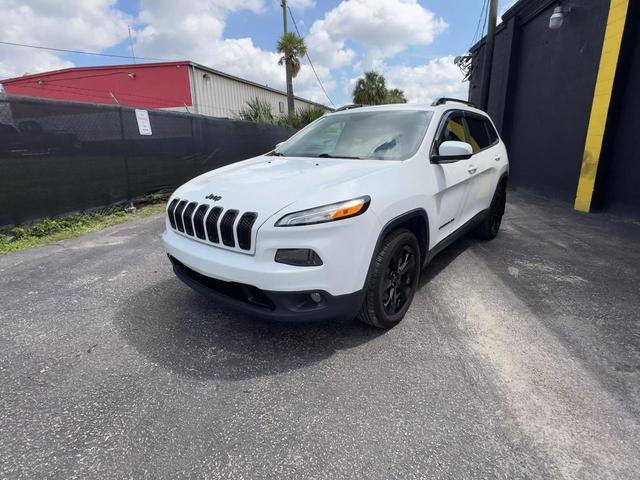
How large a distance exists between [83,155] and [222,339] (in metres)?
5.35

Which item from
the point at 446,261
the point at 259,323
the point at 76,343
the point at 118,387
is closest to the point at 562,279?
the point at 446,261

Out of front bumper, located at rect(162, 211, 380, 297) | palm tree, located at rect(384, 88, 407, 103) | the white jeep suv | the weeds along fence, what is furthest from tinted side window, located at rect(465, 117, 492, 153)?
palm tree, located at rect(384, 88, 407, 103)

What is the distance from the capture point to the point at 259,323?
2.90 meters

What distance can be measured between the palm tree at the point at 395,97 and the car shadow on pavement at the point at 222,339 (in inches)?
1298

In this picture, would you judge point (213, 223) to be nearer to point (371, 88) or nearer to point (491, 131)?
point (491, 131)

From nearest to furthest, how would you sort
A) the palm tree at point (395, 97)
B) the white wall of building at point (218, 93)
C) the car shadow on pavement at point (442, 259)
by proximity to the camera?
the car shadow on pavement at point (442, 259) → the white wall of building at point (218, 93) → the palm tree at point (395, 97)

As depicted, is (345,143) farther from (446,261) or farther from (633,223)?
(633,223)

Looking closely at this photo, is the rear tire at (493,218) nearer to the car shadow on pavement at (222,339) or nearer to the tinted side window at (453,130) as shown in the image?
the tinted side window at (453,130)

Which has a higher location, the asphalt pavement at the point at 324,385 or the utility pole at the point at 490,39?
the utility pole at the point at 490,39

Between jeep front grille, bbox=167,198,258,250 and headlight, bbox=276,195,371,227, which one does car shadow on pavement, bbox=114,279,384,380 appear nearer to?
jeep front grille, bbox=167,198,258,250

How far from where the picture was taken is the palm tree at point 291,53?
22.2m

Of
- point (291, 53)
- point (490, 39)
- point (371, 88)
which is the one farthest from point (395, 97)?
point (490, 39)

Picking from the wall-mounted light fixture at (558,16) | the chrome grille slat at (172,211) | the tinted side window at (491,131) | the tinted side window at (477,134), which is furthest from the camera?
the wall-mounted light fixture at (558,16)

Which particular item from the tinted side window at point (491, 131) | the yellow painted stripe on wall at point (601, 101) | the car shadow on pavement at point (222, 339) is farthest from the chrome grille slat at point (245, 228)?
the yellow painted stripe on wall at point (601, 101)
